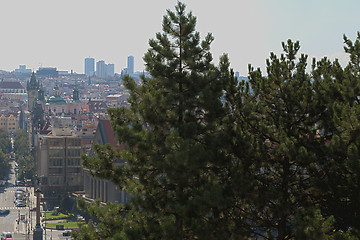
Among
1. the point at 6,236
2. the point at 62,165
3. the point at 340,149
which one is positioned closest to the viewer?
the point at 340,149

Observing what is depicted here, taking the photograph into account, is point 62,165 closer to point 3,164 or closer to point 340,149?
point 3,164

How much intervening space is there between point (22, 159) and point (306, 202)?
130351 mm

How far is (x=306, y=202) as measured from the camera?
2245cm

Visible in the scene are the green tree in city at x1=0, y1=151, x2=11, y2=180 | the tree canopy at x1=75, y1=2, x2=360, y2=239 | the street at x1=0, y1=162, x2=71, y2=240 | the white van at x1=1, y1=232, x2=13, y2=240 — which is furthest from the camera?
the green tree in city at x1=0, y1=151, x2=11, y2=180

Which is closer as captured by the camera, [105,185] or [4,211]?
[105,185]

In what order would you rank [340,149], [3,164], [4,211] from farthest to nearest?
1. [3,164]
2. [4,211]
3. [340,149]

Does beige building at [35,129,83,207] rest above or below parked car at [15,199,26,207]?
above

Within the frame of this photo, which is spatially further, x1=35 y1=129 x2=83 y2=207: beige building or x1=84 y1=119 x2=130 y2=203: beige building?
x1=35 y1=129 x2=83 y2=207: beige building

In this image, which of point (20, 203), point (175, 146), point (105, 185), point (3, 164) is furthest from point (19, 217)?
point (175, 146)

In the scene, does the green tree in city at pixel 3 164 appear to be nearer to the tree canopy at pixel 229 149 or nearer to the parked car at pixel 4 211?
the parked car at pixel 4 211

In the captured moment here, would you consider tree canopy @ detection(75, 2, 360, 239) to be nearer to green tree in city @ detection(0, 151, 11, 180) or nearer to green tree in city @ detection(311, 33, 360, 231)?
green tree in city @ detection(311, 33, 360, 231)

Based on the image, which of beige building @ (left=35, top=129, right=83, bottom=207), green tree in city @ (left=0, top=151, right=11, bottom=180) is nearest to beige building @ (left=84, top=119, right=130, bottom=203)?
beige building @ (left=35, top=129, right=83, bottom=207)

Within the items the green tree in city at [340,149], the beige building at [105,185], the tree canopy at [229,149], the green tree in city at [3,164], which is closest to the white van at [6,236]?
the beige building at [105,185]

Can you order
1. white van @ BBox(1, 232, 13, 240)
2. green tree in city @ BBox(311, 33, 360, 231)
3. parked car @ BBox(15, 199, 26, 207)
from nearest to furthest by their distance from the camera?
green tree in city @ BBox(311, 33, 360, 231), white van @ BBox(1, 232, 13, 240), parked car @ BBox(15, 199, 26, 207)
